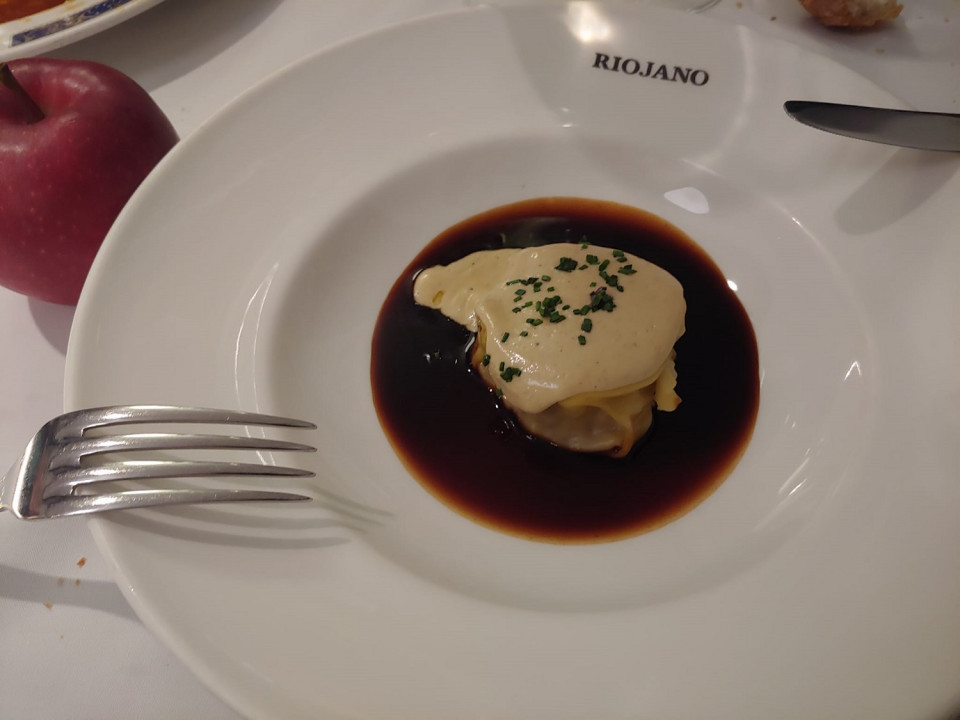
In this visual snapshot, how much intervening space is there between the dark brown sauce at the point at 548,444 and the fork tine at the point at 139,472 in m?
0.43

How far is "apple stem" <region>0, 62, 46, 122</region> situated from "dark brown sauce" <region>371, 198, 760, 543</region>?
A: 82cm

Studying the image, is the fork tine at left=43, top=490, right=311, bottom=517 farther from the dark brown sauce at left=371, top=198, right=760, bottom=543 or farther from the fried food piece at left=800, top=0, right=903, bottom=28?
the fried food piece at left=800, top=0, right=903, bottom=28

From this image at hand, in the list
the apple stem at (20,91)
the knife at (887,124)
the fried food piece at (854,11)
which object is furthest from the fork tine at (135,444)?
the fried food piece at (854,11)

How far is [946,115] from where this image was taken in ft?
4.09

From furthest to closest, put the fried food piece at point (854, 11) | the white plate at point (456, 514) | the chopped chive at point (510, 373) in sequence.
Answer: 1. the fried food piece at point (854, 11)
2. the chopped chive at point (510, 373)
3. the white plate at point (456, 514)

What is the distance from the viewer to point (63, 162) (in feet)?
4.13

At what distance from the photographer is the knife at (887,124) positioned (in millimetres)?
1225

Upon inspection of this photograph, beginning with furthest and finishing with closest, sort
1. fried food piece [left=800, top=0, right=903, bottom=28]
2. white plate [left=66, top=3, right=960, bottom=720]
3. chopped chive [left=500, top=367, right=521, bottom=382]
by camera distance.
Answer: fried food piece [left=800, top=0, right=903, bottom=28] → chopped chive [left=500, top=367, right=521, bottom=382] → white plate [left=66, top=3, right=960, bottom=720]

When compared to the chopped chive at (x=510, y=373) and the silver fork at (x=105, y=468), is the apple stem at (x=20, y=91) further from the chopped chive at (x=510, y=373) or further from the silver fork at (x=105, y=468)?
the chopped chive at (x=510, y=373)

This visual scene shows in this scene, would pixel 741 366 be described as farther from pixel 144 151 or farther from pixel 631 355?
pixel 144 151

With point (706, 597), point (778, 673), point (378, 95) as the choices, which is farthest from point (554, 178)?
point (778, 673)

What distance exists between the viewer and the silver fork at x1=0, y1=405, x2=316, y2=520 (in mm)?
906

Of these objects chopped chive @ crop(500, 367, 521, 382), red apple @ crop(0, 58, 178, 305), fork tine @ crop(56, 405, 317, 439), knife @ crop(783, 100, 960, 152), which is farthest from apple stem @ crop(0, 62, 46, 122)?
knife @ crop(783, 100, 960, 152)

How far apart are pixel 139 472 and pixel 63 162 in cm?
74
